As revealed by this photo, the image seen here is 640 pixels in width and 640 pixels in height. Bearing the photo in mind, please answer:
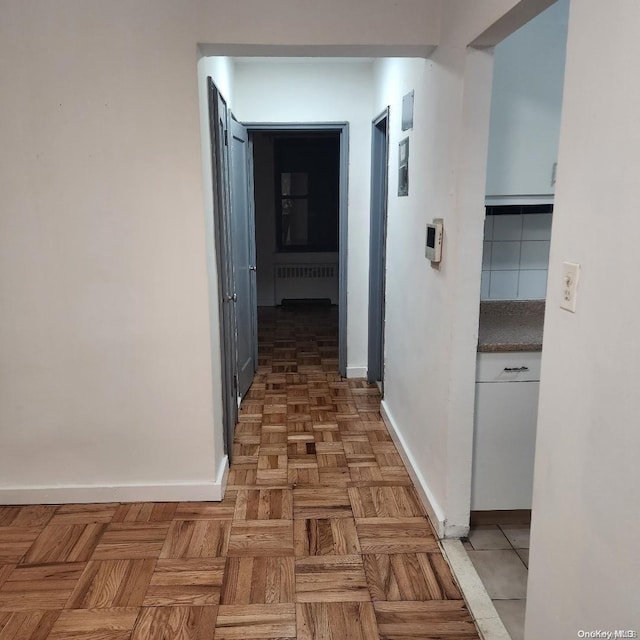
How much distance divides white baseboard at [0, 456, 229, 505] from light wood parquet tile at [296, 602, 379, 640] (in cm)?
82

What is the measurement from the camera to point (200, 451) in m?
2.52

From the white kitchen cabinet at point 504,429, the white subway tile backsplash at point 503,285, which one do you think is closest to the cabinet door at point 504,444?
the white kitchen cabinet at point 504,429

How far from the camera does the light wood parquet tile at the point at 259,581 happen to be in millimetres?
1932

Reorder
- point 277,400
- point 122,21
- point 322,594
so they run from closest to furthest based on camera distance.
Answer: point 322,594 → point 122,21 → point 277,400

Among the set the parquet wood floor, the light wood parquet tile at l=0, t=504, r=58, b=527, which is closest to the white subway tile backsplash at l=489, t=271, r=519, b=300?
the parquet wood floor

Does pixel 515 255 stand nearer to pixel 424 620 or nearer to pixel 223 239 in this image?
pixel 223 239

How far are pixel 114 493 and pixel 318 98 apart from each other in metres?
2.82

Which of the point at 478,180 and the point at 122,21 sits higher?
the point at 122,21

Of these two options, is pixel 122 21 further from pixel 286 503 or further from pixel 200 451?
pixel 286 503

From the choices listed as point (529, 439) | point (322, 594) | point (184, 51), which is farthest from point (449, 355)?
point (184, 51)

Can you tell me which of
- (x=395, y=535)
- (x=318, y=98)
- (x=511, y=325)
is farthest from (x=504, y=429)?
(x=318, y=98)

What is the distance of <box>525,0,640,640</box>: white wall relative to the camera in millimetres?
1013

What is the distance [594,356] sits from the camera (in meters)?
1.13

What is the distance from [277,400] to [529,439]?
197 cm
